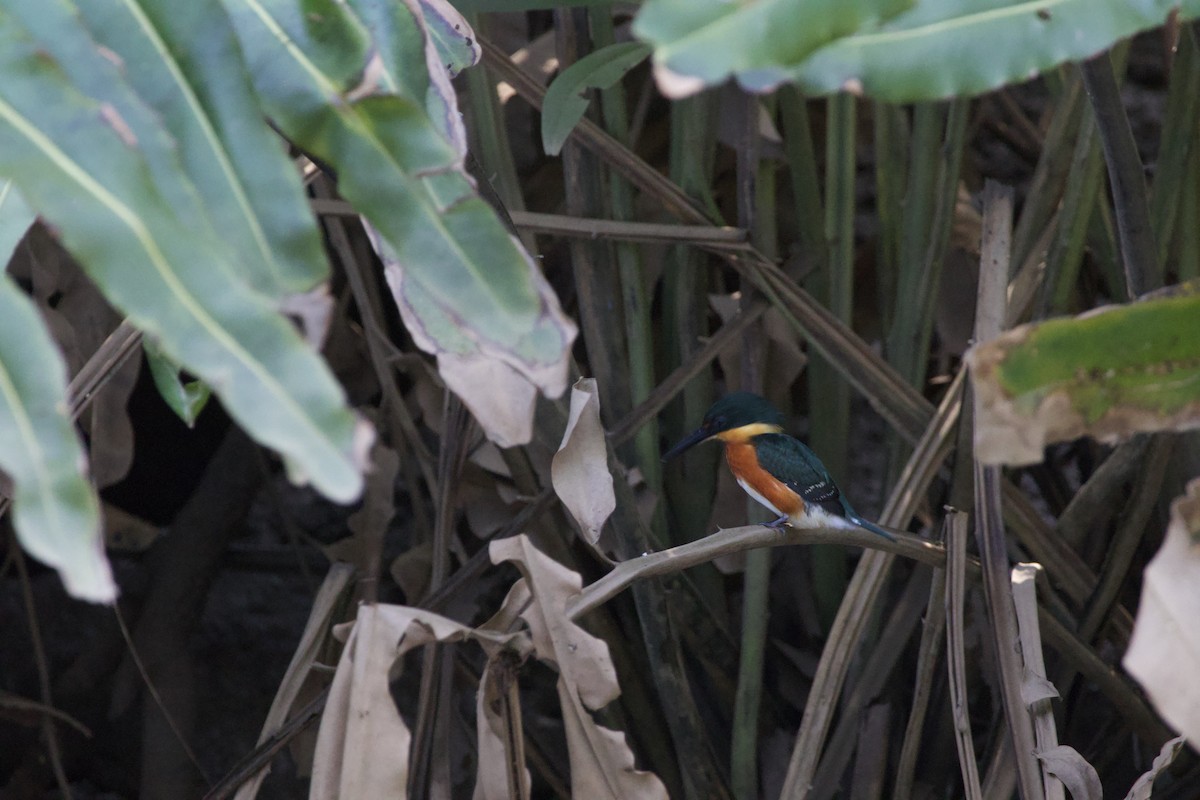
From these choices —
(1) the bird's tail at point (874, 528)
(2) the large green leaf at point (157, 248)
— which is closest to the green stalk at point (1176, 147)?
(1) the bird's tail at point (874, 528)

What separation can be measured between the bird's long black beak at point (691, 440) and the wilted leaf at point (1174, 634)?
0.98 meters

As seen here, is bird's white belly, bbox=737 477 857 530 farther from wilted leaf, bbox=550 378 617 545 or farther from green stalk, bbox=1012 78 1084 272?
wilted leaf, bbox=550 378 617 545

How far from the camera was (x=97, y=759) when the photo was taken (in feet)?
8.28

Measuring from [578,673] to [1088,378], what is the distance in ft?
1.57

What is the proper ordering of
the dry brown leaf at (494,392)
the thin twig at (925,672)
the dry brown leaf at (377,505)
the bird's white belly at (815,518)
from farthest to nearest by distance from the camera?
the bird's white belly at (815,518) < the dry brown leaf at (377,505) < the thin twig at (925,672) < the dry brown leaf at (494,392)

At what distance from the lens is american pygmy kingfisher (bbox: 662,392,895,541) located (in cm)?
167

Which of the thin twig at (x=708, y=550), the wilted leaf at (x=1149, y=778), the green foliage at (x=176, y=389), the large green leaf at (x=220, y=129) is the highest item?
the large green leaf at (x=220, y=129)

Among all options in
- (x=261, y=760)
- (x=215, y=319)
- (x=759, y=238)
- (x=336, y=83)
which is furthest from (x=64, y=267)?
(x=215, y=319)

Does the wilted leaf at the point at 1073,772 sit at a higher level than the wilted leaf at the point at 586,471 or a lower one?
lower

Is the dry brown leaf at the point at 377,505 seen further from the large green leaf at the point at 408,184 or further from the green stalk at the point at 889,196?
the large green leaf at the point at 408,184

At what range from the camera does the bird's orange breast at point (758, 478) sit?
1.70 metres

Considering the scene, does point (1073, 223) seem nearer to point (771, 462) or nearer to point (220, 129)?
point (771, 462)

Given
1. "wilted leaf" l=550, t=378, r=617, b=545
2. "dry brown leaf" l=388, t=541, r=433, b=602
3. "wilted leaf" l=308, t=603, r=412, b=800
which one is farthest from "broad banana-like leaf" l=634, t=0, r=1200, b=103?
"dry brown leaf" l=388, t=541, r=433, b=602

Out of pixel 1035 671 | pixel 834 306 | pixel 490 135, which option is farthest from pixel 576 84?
pixel 1035 671
